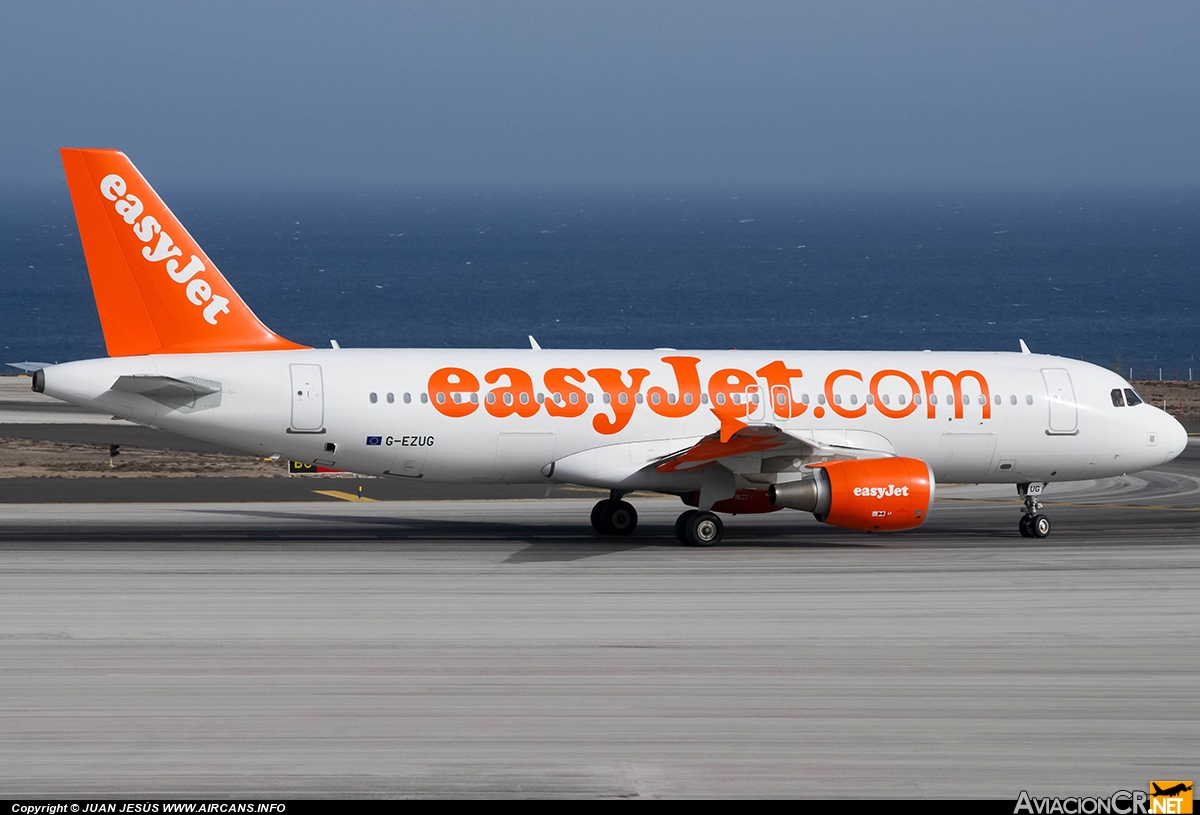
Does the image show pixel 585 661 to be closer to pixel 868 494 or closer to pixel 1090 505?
pixel 868 494

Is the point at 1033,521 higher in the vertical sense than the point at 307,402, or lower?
lower

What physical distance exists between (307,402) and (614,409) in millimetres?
6029

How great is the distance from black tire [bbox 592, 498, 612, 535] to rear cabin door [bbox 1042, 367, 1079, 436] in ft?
31.9

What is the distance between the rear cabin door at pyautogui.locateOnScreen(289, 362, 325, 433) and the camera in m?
27.3

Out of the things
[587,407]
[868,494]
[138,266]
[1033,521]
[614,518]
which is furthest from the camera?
[1033,521]

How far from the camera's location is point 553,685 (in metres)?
17.7

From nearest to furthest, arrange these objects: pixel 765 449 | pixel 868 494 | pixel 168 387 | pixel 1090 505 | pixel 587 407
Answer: pixel 168 387, pixel 868 494, pixel 765 449, pixel 587 407, pixel 1090 505

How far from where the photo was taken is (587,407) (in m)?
28.7

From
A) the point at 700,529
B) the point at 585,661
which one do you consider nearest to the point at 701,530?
the point at 700,529

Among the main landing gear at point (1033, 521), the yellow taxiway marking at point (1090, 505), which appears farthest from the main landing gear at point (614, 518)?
the yellow taxiway marking at point (1090, 505)

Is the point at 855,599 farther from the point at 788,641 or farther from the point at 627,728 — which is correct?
the point at 627,728

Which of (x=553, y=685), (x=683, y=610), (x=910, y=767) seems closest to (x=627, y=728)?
(x=553, y=685)

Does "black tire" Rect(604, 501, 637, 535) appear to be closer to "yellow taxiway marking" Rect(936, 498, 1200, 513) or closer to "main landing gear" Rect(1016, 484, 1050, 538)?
"main landing gear" Rect(1016, 484, 1050, 538)

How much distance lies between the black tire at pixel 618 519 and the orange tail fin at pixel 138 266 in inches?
309
